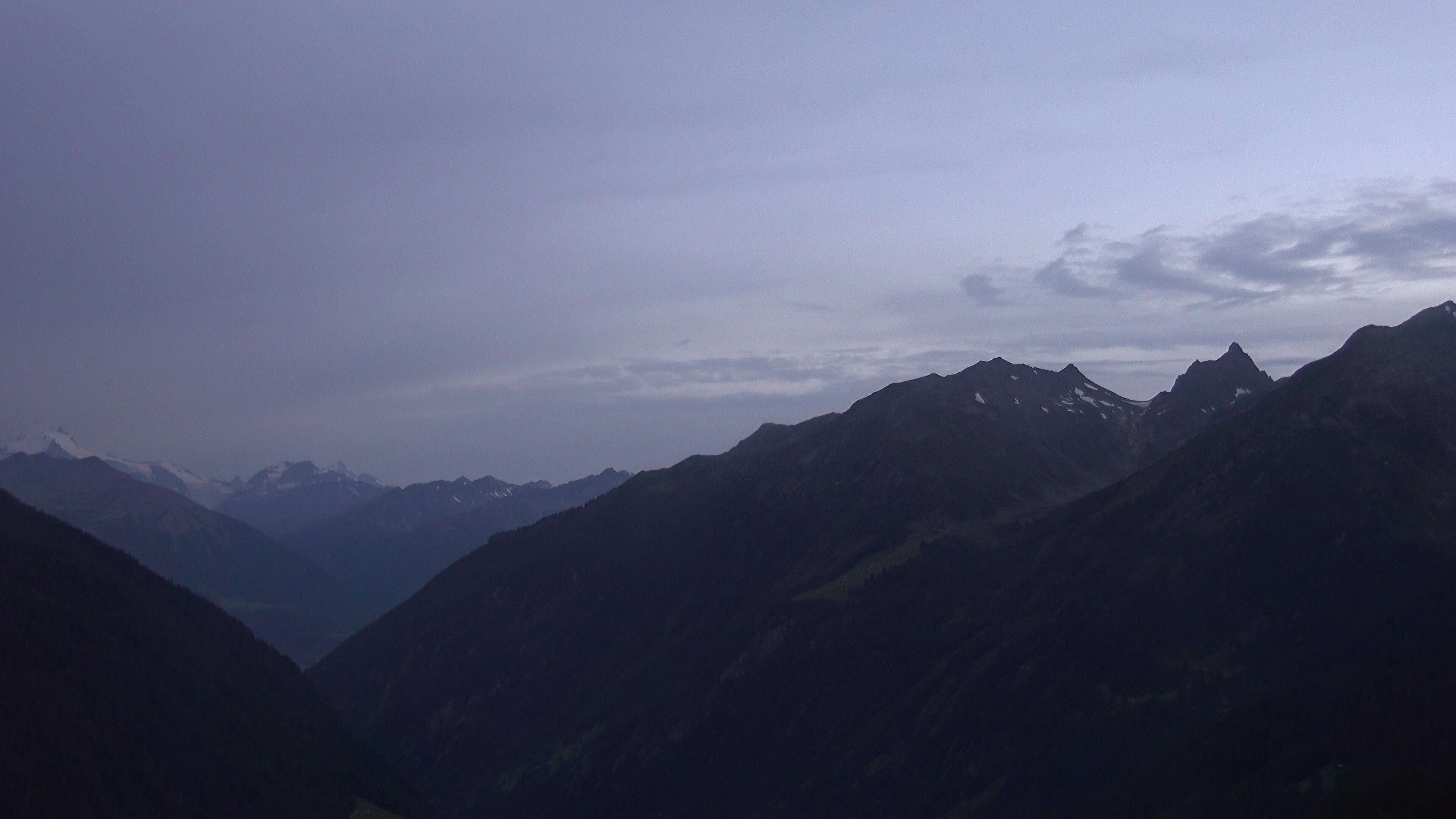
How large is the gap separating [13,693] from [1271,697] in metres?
204

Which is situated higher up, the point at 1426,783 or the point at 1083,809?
the point at 1426,783

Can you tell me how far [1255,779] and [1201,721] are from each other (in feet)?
97.8

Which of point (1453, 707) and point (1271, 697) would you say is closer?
point (1453, 707)

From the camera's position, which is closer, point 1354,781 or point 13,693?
point 1354,781

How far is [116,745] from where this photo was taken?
7766 inches

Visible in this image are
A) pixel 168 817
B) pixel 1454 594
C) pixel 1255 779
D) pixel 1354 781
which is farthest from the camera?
pixel 1454 594

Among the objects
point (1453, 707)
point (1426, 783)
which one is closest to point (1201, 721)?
point (1453, 707)

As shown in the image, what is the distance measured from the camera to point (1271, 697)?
18925cm

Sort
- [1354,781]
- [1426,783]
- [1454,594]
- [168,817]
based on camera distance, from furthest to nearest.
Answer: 1. [1454,594]
2. [168,817]
3. [1354,781]
4. [1426,783]

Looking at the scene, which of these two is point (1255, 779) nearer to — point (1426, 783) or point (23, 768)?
point (1426, 783)

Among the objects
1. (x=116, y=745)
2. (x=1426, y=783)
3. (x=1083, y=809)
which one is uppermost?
(x=116, y=745)

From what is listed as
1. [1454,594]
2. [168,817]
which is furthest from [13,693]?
[1454,594]

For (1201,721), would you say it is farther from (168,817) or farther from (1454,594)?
(168,817)

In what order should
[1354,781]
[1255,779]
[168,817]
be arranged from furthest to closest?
[168,817]
[1255,779]
[1354,781]
